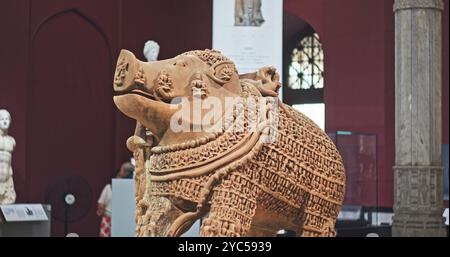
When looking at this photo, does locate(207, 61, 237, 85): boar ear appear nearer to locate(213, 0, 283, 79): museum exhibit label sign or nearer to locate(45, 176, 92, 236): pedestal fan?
locate(213, 0, 283, 79): museum exhibit label sign

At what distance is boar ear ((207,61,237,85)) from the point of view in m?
2.50

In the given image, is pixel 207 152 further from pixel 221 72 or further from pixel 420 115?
pixel 420 115

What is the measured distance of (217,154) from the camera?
243 centimetres

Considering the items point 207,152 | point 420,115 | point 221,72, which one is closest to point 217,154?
point 207,152

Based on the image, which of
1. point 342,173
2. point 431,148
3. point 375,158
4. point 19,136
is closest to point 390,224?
point 375,158

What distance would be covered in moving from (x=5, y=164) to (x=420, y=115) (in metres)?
4.32

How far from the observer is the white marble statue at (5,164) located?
944 centimetres

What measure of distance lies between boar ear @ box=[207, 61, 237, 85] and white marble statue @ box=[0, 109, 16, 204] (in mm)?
7295

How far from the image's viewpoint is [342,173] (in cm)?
267

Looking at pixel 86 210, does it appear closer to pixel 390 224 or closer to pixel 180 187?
pixel 390 224

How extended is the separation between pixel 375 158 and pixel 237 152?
28.2ft

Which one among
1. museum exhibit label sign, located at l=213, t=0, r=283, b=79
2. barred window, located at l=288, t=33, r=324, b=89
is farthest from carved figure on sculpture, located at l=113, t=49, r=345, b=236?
barred window, located at l=288, t=33, r=324, b=89

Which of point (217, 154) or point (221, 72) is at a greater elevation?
point (221, 72)
